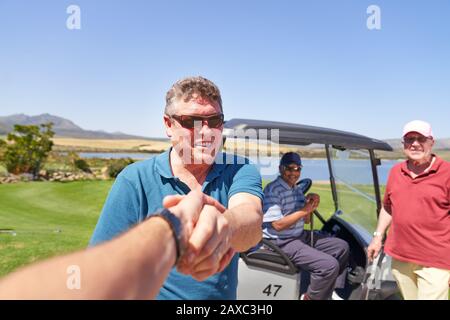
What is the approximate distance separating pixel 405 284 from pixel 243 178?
2.28 metres

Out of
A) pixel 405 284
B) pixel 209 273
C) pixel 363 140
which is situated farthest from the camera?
pixel 363 140

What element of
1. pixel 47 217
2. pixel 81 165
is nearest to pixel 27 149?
pixel 81 165

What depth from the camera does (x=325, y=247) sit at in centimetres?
387

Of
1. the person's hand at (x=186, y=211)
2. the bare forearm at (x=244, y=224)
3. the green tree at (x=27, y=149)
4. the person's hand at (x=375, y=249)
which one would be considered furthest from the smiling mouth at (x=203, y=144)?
the green tree at (x=27, y=149)

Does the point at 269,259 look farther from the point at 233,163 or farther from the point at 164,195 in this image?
the point at 164,195

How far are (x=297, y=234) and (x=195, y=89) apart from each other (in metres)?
2.28

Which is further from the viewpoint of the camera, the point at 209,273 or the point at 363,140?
the point at 363,140

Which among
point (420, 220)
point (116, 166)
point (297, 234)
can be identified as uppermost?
point (420, 220)

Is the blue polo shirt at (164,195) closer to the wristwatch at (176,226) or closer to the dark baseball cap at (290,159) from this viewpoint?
the wristwatch at (176,226)

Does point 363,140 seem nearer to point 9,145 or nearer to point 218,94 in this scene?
point 218,94

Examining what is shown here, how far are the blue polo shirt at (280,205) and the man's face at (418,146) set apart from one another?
1.03 m

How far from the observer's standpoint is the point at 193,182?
169cm
